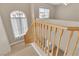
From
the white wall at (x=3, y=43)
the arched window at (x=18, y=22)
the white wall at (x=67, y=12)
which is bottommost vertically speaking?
the white wall at (x=3, y=43)

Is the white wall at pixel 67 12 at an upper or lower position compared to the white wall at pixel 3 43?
upper

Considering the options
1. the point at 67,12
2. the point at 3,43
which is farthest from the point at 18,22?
the point at 67,12

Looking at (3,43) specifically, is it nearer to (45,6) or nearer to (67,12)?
(45,6)

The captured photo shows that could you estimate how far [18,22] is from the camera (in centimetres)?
114

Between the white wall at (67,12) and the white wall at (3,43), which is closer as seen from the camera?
the white wall at (67,12)

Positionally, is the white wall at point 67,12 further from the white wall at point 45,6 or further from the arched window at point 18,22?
the arched window at point 18,22

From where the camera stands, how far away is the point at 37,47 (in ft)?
5.59

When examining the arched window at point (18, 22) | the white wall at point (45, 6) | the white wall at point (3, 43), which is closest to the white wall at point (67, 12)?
the white wall at point (45, 6)

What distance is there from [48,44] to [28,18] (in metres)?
0.51

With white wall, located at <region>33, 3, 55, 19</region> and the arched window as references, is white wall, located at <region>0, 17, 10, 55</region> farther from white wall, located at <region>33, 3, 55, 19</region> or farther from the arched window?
white wall, located at <region>33, 3, 55, 19</region>

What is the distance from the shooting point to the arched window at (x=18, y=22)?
3.67 ft

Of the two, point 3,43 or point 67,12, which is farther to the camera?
point 3,43

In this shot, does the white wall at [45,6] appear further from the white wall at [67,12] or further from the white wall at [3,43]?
the white wall at [3,43]

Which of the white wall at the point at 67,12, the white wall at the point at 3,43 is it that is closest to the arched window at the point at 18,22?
the white wall at the point at 3,43
